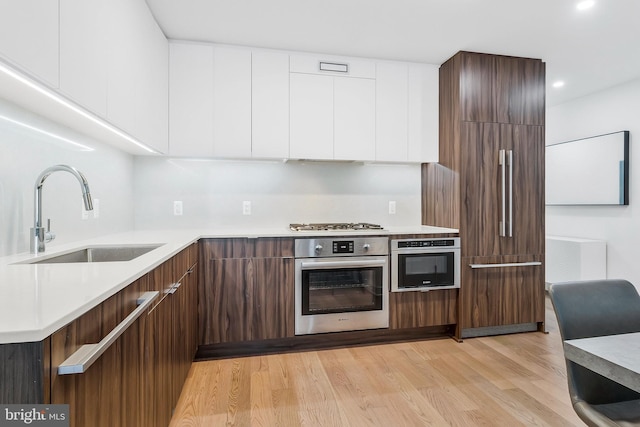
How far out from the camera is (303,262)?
8.40ft

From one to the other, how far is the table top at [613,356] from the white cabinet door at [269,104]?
2.37m

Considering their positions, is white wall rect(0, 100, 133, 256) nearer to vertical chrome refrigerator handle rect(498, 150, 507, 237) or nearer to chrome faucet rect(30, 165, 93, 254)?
chrome faucet rect(30, 165, 93, 254)

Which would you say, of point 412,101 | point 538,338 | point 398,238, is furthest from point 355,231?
point 538,338

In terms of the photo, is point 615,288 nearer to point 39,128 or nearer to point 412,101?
point 412,101

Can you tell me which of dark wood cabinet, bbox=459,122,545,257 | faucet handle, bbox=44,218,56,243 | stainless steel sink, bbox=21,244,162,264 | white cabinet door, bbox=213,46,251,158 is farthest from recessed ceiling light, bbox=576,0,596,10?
faucet handle, bbox=44,218,56,243

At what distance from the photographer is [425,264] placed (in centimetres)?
279

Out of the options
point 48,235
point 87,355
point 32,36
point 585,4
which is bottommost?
point 87,355

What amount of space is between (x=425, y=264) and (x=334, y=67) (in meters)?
1.88

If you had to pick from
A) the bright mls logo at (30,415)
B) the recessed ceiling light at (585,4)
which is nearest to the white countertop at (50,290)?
the bright mls logo at (30,415)

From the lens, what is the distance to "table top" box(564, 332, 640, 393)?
0.78 m

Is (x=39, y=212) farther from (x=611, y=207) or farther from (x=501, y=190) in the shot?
(x=611, y=207)

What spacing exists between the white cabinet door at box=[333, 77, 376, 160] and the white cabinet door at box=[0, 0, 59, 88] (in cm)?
207

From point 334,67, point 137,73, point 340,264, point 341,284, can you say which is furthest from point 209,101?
point 341,284

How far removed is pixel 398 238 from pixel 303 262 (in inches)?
32.1
